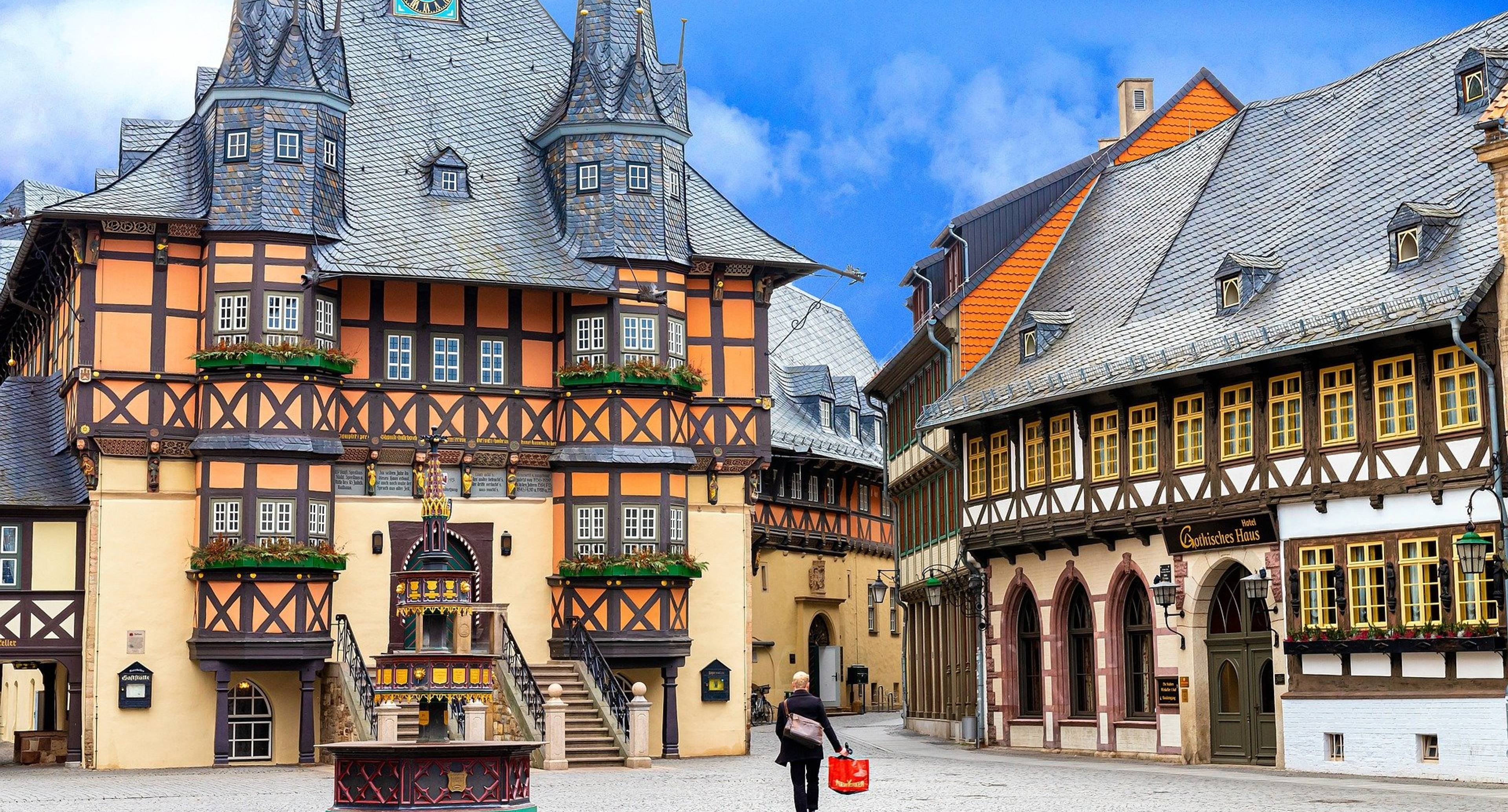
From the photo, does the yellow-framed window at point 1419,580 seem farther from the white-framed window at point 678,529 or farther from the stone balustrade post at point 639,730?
the white-framed window at point 678,529

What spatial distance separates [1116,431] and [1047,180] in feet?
37.7

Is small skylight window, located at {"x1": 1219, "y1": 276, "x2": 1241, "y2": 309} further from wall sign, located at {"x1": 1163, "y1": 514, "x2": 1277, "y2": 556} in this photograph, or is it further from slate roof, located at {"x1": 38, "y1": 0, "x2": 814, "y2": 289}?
slate roof, located at {"x1": 38, "y1": 0, "x2": 814, "y2": 289}

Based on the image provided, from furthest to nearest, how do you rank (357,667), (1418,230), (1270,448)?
(357,667), (1270,448), (1418,230)

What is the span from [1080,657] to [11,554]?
19.2 metres

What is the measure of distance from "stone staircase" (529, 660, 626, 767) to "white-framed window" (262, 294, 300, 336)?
7.58 meters

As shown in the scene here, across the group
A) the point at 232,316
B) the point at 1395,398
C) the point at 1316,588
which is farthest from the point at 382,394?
the point at 1395,398

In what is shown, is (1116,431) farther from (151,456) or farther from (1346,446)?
(151,456)

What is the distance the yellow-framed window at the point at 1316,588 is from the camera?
99.5ft

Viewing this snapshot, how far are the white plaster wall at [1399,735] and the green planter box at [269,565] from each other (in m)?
16.5

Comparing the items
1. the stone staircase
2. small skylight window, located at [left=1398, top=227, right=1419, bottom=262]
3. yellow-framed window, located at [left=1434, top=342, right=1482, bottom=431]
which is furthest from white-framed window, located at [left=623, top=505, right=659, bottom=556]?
yellow-framed window, located at [left=1434, top=342, right=1482, bottom=431]

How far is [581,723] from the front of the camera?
35656 millimetres

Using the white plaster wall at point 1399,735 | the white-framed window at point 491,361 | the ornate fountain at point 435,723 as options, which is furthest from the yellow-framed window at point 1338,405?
the white-framed window at point 491,361

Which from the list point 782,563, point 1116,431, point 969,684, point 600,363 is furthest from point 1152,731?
point 782,563

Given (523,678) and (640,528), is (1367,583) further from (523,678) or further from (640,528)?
(523,678)
